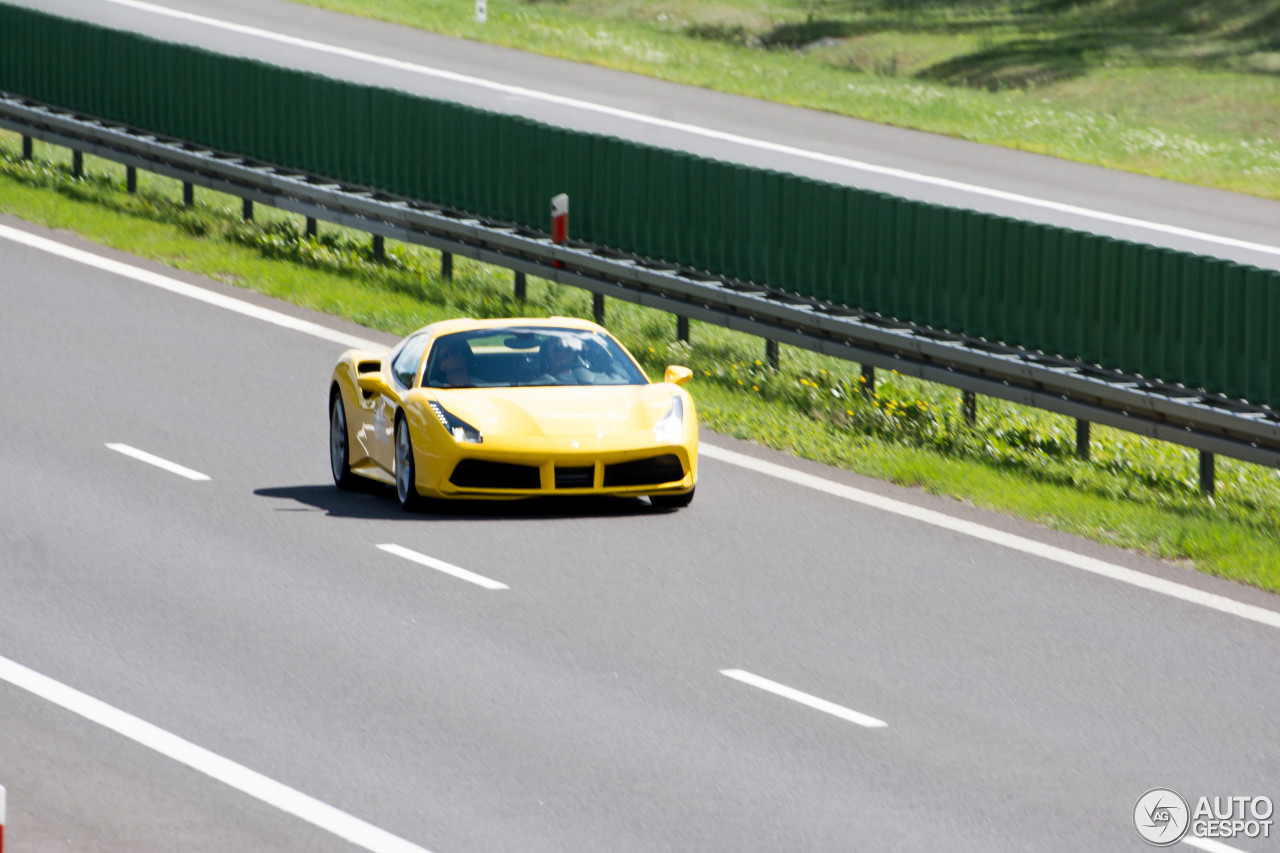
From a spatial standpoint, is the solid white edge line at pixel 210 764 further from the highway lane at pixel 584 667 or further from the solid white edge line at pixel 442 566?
the solid white edge line at pixel 442 566

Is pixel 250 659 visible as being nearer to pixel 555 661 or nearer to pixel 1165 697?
pixel 555 661

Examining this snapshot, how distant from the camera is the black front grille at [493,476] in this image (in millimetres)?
13383

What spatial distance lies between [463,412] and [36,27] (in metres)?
15.9

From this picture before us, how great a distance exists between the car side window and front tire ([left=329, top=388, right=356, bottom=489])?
1.56 feet

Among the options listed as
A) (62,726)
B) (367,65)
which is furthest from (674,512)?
(367,65)

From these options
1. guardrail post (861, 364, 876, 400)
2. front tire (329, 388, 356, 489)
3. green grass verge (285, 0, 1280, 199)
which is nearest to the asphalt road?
front tire (329, 388, 356, 489)

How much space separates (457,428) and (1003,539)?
3463 millimetres

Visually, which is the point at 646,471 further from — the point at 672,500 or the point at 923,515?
the point at 923,515

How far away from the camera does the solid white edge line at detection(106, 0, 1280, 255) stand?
27.9m

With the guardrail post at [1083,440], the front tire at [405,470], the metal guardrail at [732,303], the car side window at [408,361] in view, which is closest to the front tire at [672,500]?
the front tire at [405,470]

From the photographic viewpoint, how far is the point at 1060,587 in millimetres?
12461

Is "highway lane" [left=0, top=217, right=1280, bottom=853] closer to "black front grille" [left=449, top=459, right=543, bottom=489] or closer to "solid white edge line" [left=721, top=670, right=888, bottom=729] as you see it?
"solid white edge line" [left=721, top=670, right=888, bottom=729]

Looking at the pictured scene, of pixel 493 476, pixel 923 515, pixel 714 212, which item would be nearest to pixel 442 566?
pixel 493 476

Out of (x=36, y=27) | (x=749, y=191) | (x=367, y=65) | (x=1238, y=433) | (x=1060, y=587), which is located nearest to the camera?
(x=1060, y=587)
